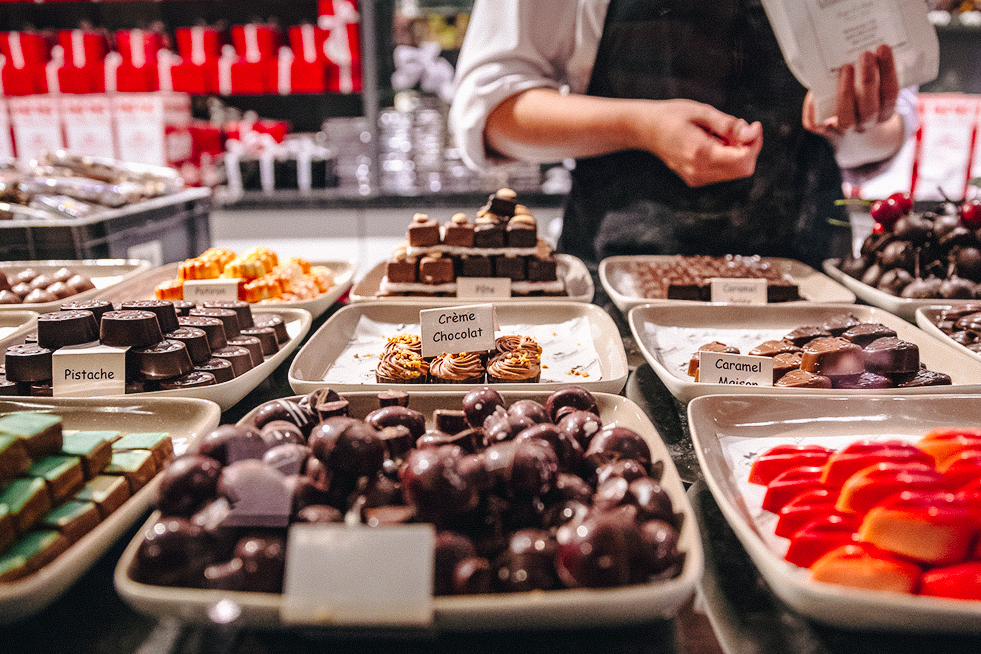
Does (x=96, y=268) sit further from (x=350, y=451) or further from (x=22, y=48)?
(x=22, y=48)

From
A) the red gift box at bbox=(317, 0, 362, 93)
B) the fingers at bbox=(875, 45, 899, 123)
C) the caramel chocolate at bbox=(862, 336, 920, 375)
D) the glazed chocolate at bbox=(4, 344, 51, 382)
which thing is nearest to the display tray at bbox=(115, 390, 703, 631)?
the glazed chocolate at bbox=(4, 344, 51, 382)

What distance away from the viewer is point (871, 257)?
1.95 m

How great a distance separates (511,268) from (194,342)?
0.97 meters

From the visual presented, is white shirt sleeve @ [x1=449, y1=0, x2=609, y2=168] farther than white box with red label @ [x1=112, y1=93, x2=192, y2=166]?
No

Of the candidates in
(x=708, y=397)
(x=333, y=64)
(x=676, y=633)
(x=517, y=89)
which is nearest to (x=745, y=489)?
(x=708, y=397)

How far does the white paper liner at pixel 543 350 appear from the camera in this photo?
1.43 m

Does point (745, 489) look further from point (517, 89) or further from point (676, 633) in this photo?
point (517, 89)

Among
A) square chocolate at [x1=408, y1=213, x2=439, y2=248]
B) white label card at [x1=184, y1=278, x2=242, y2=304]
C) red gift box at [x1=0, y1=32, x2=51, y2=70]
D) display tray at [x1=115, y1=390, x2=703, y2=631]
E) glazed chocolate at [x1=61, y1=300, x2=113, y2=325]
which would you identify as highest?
red gift box at [x1=0, y1=32, x2=51, y2=70]

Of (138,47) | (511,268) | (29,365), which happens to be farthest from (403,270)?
(138,47)

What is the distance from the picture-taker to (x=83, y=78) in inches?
168

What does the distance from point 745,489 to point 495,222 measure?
4.08 feet

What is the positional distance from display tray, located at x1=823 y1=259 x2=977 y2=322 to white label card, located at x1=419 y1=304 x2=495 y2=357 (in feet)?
3.55

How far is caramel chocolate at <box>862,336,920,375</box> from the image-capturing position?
125cm

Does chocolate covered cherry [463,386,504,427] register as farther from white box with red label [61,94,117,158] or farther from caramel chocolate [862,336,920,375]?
white box with red label [61,94,117,158]
